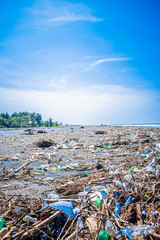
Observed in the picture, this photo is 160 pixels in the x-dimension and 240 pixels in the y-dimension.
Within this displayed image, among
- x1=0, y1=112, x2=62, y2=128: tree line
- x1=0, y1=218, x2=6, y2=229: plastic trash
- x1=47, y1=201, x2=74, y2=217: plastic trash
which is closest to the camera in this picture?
x1=0, y1=218, x2=6, y2=229: plastic trash

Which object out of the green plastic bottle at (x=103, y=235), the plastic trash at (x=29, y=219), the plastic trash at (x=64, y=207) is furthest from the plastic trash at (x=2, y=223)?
the green plastic bottle at (x=103, y=235)

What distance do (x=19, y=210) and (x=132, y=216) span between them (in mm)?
1193

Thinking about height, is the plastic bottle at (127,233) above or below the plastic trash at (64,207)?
below

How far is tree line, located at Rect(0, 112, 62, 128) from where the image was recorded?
3309 centimetres

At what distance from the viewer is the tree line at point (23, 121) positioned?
3309 centimetres

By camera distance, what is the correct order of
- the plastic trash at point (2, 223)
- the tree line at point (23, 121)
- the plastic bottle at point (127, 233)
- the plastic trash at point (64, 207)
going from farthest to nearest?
the tree line at point (23, 121)
the plastic trash at point (64, 207)
the plastic trash at point (2, 223)
the plastic bottle at point (127, 233)

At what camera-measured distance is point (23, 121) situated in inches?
1566

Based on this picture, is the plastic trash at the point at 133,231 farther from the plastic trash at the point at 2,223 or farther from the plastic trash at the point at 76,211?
the plastic trash at the point at 2,223

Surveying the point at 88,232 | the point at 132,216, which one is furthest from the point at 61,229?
the point at 132,216

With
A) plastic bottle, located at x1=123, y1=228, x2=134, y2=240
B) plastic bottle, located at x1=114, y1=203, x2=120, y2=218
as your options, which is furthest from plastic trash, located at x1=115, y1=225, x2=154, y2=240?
plastic bottle, located at x1=114, y1=203, x2=120, y2=218

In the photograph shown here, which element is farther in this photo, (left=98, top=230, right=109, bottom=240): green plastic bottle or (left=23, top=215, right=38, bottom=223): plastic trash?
(left=23, top=215, right=38, bottom=223): plastic trash

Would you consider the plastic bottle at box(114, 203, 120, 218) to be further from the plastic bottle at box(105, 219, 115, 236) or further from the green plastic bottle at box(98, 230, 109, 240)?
the green plastic bottle at box(98, 230, 109, 240)

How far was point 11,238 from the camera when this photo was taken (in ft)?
3.57

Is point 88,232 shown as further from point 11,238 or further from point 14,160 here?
point 14,160
